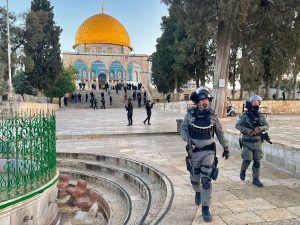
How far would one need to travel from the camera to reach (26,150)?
5.14 meters

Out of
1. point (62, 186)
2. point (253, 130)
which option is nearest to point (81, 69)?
point (62, 186)

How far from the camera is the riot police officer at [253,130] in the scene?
521cm

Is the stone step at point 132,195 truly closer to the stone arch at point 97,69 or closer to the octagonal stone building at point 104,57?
the octagonal stone building at point 104,57

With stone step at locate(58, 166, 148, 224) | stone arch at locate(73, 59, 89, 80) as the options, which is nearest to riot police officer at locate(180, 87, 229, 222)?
stone step at locate(58, 166, 148, 224)

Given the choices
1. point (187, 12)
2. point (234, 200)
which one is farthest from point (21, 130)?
point (187, 12)

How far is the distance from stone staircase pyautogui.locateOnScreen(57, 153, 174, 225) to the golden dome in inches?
2310

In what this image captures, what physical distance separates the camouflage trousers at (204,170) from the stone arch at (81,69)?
61.7m

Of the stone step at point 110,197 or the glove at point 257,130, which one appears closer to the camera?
the glove at point 257,130

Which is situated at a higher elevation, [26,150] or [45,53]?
[45,53]

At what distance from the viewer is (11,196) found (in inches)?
174

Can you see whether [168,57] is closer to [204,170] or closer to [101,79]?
[204,170]

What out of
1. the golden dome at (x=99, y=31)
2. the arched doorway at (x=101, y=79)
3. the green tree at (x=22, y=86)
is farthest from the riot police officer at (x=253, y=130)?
the golden dome at (x=99, y=31)

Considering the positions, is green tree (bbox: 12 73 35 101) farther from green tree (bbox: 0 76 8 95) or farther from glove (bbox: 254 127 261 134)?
glove (bbox: 254 127 261 134)

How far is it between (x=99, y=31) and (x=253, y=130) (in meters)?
63.6
